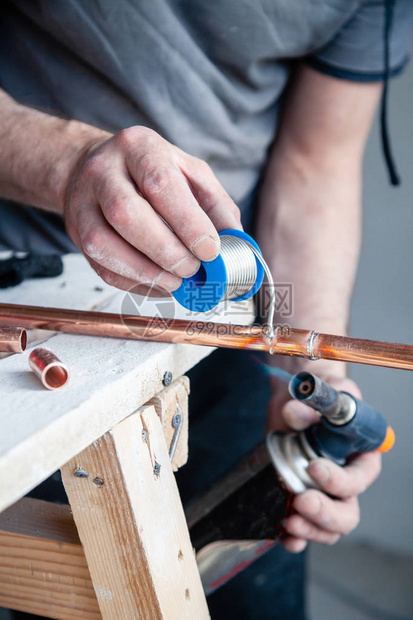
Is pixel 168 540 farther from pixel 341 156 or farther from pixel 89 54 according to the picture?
pixel 341 156

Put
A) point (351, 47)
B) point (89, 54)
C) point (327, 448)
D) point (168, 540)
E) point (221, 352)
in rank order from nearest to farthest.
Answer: point (168, 540) → point (327, 448) → point (89, 54) → point (351, 47) → point (221, 352)

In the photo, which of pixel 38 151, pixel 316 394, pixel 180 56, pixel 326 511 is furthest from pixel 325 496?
pixel 180 56

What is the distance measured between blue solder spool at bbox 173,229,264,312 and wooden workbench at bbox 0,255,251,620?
0.06 metres

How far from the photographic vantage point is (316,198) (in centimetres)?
138

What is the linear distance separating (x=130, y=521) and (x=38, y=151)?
0.53 metres

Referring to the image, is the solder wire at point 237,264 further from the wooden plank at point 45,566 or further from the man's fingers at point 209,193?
the wooden plank at point 45,566

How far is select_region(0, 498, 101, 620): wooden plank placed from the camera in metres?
0.68

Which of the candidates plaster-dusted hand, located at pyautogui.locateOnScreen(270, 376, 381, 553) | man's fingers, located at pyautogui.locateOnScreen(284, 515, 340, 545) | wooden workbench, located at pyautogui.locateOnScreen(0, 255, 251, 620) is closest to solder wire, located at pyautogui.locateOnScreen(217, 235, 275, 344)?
wooden workbench, located at pyautogui.locateOnScreen(0, 255, 251, 620)

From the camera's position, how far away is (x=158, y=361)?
69cm

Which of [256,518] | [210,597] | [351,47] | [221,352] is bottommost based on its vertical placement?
[210,597]

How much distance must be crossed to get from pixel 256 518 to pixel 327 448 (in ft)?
0.56

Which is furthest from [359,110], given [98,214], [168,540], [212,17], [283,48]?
[168,540]

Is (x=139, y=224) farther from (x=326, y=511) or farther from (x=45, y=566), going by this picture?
(x=326, y=511)

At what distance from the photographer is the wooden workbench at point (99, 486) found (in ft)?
1.80
